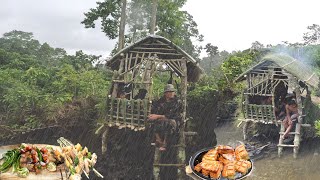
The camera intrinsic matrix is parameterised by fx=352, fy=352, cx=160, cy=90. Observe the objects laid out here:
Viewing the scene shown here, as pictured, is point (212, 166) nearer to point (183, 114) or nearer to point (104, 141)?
point (183, 114)

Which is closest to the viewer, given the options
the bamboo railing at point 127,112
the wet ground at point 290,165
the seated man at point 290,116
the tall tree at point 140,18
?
the bamboo railing at point 127,112

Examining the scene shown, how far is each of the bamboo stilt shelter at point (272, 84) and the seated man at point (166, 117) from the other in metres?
3.51

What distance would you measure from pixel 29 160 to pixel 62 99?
8.12 meters

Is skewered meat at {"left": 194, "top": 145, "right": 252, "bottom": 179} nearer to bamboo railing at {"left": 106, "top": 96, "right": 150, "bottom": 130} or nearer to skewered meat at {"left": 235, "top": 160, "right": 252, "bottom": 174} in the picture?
skewered meat at {"left": 235, "top": 160, "right": 252, "bottom": 174}

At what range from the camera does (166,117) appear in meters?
11.3

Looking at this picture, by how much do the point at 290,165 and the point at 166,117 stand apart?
14.5 ft

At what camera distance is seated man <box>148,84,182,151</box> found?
11010 millimetres

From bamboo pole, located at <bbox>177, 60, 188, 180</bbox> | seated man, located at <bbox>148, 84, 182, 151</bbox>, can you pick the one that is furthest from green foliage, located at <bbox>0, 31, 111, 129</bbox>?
bamboo pole, located at <bbox>177, 60, 188, 180</bbox>

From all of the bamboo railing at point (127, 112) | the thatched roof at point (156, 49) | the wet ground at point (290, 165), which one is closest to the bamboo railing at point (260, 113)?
the wet ground at point (290, 165)

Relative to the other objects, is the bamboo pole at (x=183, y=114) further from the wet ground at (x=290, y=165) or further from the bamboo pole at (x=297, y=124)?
the bamboo pole at (x=297, y=124)

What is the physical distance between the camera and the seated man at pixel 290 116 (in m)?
12.5

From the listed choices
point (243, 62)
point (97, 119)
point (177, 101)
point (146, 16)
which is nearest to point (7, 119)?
point (97, 119)

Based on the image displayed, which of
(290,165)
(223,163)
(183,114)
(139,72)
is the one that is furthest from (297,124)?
(223,163)

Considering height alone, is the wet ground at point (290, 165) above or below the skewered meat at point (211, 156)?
below
